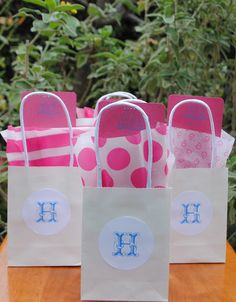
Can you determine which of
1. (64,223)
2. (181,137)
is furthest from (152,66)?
(64,223)

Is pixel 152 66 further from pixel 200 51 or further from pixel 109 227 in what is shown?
pixel 109 227

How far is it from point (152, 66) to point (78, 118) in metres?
0.89

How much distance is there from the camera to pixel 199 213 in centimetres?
106

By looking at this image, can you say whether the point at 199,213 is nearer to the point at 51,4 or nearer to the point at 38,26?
the point at 51,4

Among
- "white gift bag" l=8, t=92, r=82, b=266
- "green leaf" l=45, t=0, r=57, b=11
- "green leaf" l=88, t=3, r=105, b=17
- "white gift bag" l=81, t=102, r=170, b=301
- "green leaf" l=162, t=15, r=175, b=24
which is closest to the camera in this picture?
"white gift bag" l=81, t=102, r=170, b=301

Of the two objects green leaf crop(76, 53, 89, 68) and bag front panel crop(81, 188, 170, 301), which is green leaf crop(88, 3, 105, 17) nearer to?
green leaf crop(76, 53, 89, 68)

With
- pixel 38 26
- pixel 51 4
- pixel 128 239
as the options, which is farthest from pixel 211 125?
pixel 38 26

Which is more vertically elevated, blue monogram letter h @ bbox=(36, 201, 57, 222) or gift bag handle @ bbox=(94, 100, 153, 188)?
gift bag handle @ bbox=(94, 100, 153, 188)

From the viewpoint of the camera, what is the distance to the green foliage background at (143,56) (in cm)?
190

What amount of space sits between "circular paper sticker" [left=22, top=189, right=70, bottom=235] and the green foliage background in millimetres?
727

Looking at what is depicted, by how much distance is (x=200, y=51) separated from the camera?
6.77 feet

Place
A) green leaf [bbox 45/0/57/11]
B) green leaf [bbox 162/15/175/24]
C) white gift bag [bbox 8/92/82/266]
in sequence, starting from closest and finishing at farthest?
white gift bag [bbox 8/92/82/266]
green leaf [bbox 45/0/57/11]
green leaf [bbox 162/15/175/24]

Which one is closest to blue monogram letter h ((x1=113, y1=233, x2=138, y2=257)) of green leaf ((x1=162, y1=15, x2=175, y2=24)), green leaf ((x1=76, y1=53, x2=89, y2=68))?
green leaf ((x1=162, y1=15, x2=175, y2=24))

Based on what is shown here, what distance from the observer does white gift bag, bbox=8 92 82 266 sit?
101cm
